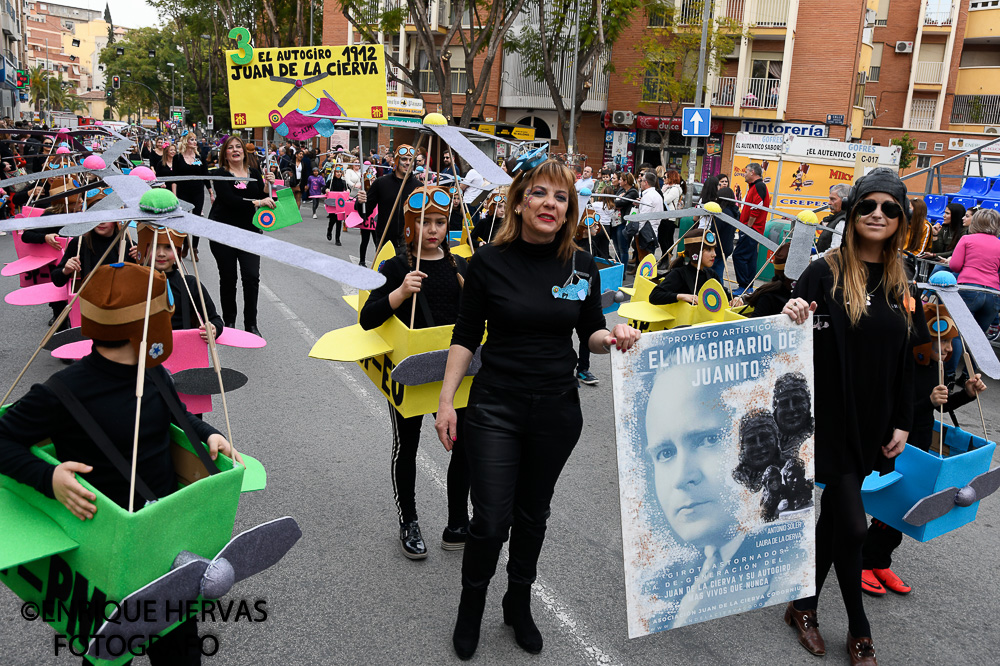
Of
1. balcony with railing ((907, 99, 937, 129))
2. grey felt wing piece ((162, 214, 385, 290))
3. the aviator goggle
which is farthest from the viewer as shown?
balcony with railing ((907, 99, 937, 129))

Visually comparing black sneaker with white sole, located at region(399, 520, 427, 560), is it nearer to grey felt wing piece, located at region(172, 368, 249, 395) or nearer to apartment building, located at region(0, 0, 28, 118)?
grey felt wing piece, located at region(172, 368, 249, 395)

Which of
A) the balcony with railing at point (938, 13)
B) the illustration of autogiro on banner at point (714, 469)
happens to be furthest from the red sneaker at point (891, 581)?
the balcony with railing at point (938, 13)

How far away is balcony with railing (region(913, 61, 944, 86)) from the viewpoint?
129 feet

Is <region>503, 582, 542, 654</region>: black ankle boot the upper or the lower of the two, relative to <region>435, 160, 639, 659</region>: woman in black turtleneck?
lower

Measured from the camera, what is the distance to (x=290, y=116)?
32.7ft

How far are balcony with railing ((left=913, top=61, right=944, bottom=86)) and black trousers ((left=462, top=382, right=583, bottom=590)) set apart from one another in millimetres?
Answer: 43828

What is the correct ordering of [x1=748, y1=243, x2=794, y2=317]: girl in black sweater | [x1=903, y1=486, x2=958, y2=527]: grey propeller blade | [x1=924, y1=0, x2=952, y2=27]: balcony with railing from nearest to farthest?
[x1=903, y1=486, x2=958, y2=527]: grey propeller blade → [x1=748, y1=243, x2=794, y2=317]: girl in black sweater → [x1=924, y1=0, x2=952, y2=27]: balcony with railing

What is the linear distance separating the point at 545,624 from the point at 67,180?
6.80 metres

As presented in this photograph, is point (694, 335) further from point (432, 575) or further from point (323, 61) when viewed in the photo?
point (323, 61)

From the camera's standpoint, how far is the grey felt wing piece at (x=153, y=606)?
2145mm

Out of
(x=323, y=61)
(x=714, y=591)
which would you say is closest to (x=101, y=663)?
(x=714, y=591)

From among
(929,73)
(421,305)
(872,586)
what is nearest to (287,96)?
(421,305)

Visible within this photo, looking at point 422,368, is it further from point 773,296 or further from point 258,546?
point 773,296

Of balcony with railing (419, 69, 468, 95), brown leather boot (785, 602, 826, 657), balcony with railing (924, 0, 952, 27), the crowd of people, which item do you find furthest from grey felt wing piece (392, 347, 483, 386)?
balcony with railing (924, 0, 952, 27)
